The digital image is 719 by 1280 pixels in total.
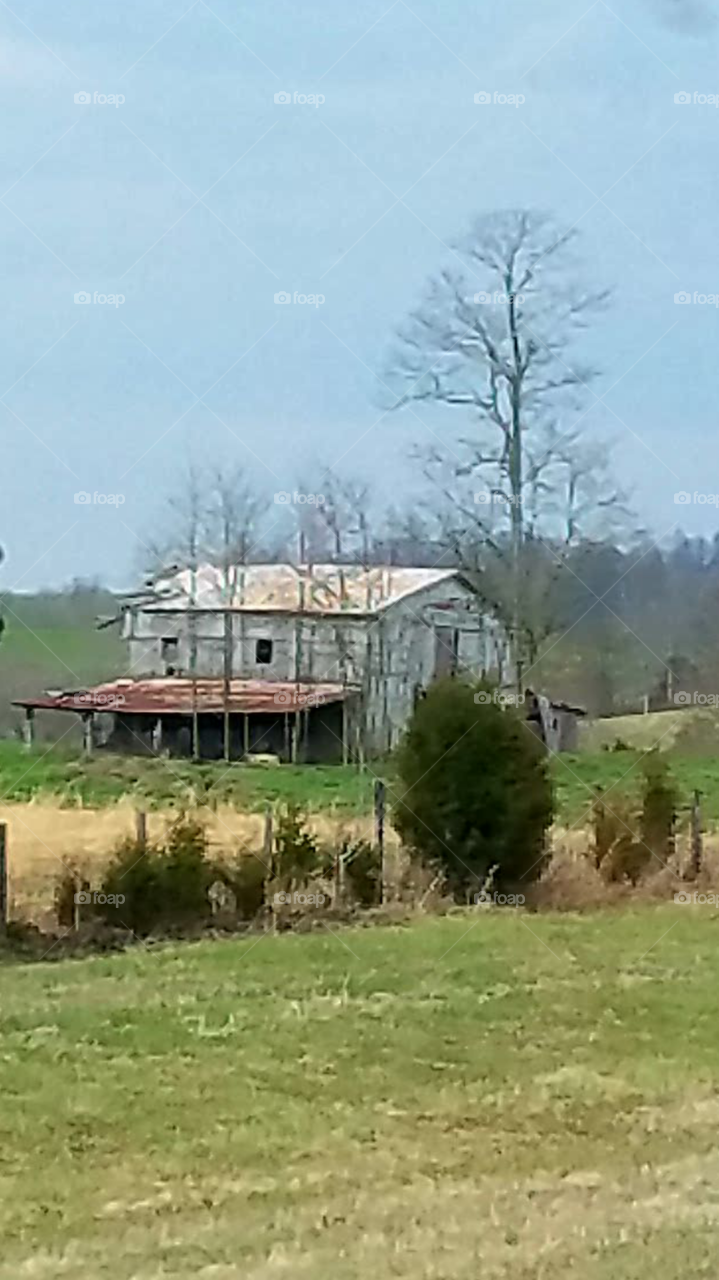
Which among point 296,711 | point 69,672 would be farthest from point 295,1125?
point 296,711

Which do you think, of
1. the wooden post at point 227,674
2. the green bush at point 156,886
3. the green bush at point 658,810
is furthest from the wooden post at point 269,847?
the wooden post at point 227,674

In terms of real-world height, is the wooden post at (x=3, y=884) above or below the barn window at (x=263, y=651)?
below

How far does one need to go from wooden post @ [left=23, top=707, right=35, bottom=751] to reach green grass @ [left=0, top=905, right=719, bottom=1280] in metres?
5.27

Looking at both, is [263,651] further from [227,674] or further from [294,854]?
[294,854]

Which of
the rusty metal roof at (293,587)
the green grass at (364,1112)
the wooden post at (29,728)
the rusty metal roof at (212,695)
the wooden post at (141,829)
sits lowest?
the green grass at (364,1112)

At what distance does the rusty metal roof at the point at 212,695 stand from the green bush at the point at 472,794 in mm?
4458

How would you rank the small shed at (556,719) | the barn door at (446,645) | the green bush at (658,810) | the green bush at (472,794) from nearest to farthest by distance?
the green bush at (472,794), the green bush at (658,810), the small shed at (556,719), the barn door at (446,645)

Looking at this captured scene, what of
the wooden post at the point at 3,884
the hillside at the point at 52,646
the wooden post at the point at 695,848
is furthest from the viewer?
the wooden post at the point at 695,848

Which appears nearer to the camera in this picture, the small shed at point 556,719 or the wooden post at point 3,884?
the wooden post at point 3,884

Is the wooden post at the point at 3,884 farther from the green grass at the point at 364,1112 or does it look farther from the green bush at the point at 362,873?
the green bush at the point at 362,873

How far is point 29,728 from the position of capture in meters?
15.5

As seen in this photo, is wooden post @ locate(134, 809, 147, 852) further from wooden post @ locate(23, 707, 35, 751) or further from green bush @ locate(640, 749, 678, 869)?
green bush @ locate(640, 749, 678, 869)

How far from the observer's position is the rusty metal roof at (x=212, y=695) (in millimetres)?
16922

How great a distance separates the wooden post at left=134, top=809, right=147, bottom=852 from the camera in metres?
11.3
